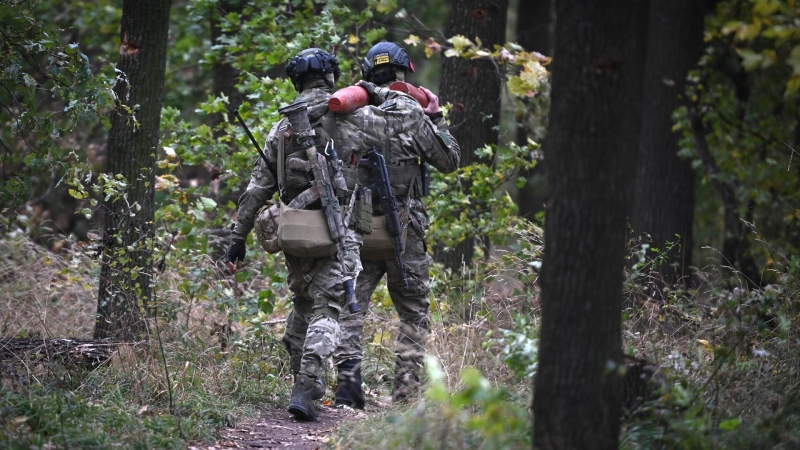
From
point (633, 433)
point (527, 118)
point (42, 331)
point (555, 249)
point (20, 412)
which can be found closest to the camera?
point (555, 249)

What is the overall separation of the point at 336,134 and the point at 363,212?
56 centimetres

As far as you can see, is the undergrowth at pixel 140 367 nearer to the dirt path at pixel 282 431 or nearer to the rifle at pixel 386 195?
the dirt path at pixel 282 431

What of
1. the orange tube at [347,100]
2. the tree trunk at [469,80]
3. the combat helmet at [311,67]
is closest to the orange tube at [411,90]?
the orange tube at [347,100]

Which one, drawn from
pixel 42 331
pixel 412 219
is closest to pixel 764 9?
pixel 412 219

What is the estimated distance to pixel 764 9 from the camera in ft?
10.3

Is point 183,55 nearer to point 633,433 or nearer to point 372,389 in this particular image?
point 372,389

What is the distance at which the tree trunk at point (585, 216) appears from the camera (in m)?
3.44

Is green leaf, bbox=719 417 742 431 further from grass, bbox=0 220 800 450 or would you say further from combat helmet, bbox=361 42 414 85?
combat helmet, bbox=361 42 414 85

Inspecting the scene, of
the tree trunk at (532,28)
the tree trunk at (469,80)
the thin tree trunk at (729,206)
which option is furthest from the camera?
the tree trunk at (532,28)

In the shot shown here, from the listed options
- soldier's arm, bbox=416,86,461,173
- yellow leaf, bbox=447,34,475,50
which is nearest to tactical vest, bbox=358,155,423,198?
soldier's arm, bbox=416,86,461,173

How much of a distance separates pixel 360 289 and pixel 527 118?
4.26 metres

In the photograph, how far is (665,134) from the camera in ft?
30.6

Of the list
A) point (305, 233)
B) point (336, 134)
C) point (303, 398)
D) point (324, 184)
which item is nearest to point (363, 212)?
point (324, 184)

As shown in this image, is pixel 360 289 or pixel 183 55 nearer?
pixel 360 289
